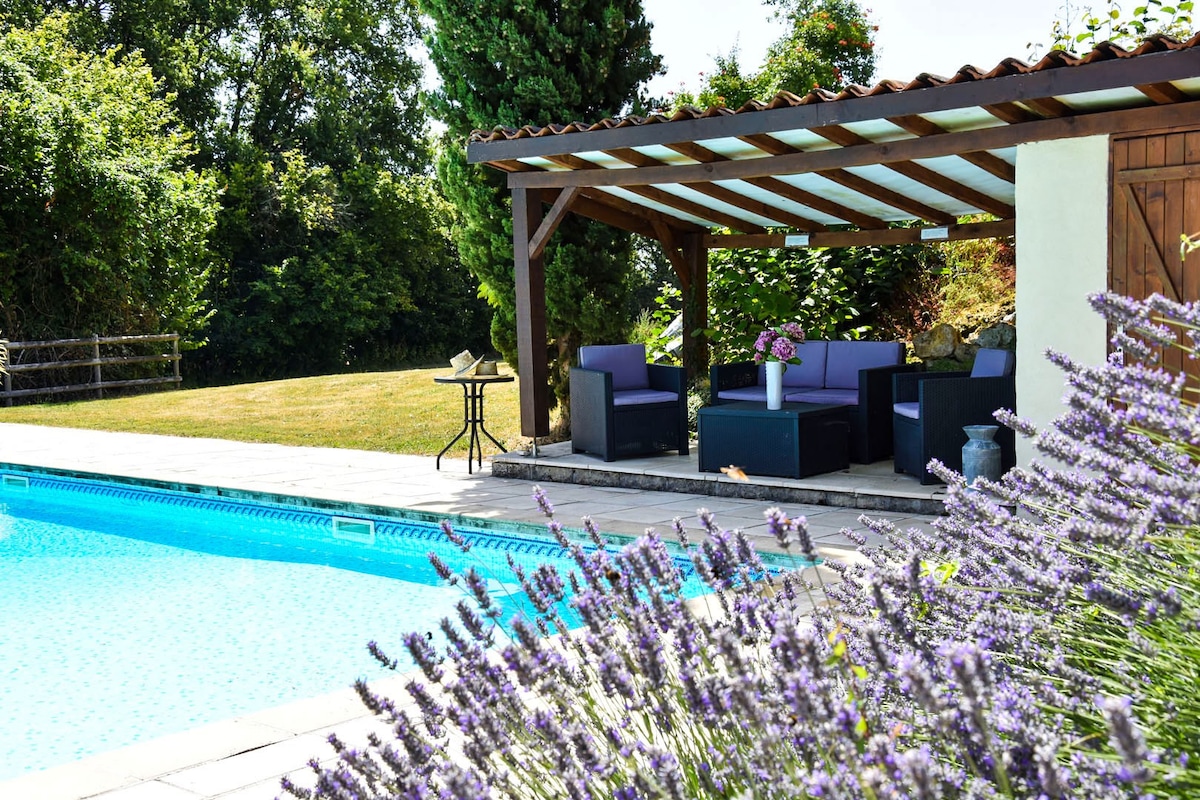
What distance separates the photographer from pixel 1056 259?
6578 millimetres

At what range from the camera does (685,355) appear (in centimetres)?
1111

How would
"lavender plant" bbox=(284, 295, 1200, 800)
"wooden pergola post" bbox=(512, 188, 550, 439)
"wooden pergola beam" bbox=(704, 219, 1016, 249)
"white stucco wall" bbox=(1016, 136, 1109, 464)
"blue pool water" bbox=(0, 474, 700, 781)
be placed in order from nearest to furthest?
1. "lavender plant" bbox=(284, 295, 1200, 800)
2. "blue pool water" bbox=(0, 474, 700, 781)
3. "white stucco wall" bbox=(1016, 136, 1109, 464)
4. "wooden pergola post" bbox=(512, 188, 550, 439)
5. "wooden pergola beam" bbox=(704, 219, 1016, 249)

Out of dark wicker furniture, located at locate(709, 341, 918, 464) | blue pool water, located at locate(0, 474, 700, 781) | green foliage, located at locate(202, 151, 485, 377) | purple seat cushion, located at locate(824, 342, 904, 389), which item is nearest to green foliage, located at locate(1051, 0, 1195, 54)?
purple seat cushion, located at locate(824, 342, 904, 389)

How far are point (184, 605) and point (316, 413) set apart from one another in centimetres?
766

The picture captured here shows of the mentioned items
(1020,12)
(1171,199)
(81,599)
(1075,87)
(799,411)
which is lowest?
(81,599)

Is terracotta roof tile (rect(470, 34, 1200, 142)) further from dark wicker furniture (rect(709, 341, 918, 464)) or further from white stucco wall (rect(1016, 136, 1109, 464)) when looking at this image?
dark wicker furniture (rect(709, 341, 918, 464))

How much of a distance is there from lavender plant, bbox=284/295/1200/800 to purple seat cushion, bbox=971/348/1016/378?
555 centimetres

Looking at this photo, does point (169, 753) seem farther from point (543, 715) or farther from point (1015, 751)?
point (1015, 751)

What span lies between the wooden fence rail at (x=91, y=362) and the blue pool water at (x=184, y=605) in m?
8.47

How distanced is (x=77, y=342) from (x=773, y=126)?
46.2 feet

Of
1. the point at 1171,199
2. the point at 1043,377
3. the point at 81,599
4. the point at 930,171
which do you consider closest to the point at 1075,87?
the point at 1171,199

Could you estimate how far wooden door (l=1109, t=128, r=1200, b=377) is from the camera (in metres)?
5.98

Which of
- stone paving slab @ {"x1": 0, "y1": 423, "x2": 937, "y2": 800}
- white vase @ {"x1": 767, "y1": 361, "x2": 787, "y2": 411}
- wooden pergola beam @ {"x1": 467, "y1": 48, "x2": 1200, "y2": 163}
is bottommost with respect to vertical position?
stone paving slab @ {"x1": 0, "y1": 423, "x2": 937, "y2": 800}

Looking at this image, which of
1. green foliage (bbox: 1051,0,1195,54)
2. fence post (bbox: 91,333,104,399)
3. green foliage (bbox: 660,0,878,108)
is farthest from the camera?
fence post (bbox: 91,333,104,399)
